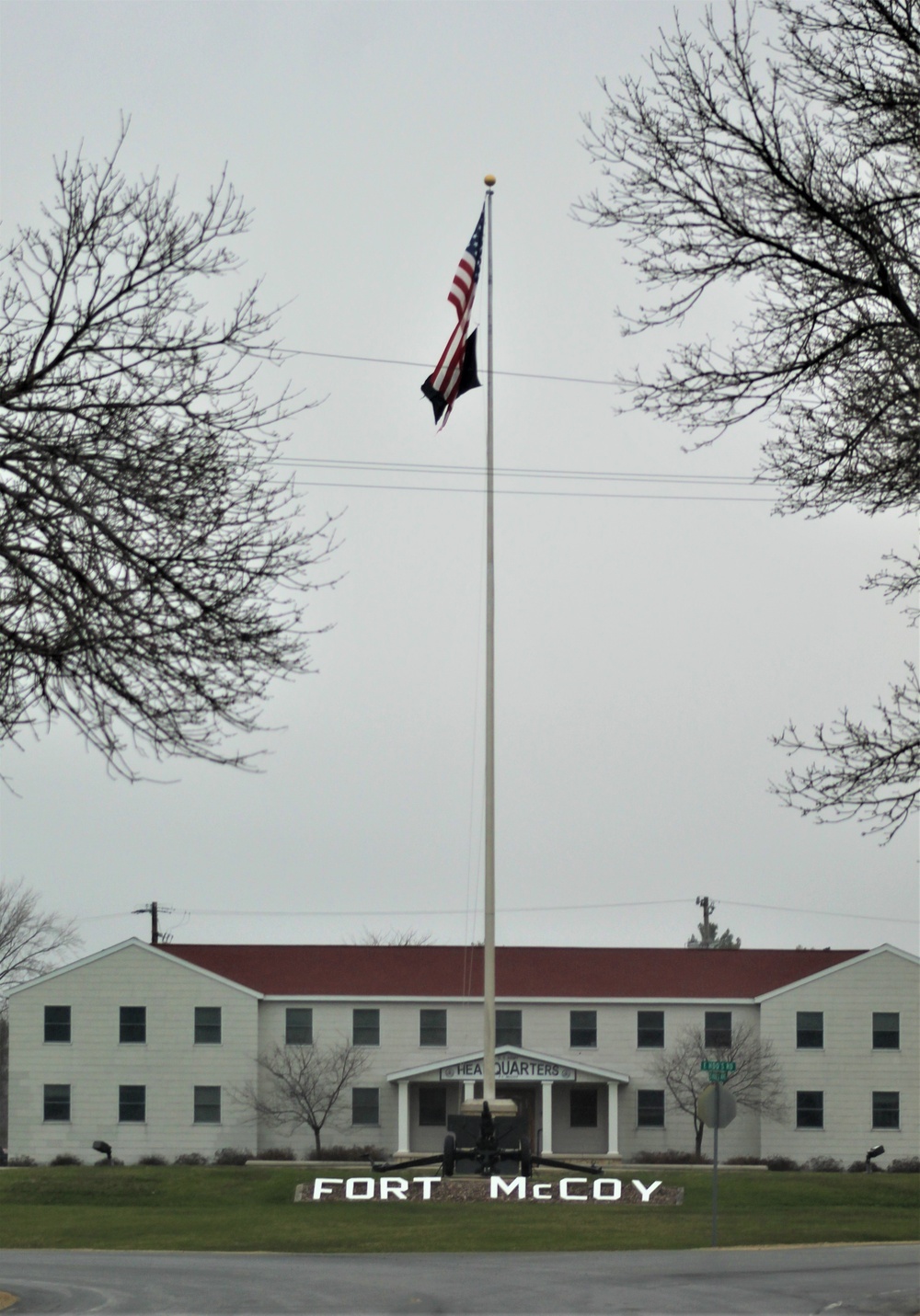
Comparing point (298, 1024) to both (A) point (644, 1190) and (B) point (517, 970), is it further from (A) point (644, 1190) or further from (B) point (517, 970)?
(A) point (644, 1190)

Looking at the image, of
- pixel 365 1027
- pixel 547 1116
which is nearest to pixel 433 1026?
pixel 365 1027

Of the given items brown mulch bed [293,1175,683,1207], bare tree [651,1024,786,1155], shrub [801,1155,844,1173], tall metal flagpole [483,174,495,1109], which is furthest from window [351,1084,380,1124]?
tall metal flagpole [483,174,495,1109]

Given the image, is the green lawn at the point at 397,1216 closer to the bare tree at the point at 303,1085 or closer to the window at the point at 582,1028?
the bare tree at the point at 303,1085

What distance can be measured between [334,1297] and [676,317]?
35.3ft

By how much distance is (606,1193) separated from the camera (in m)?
38.9

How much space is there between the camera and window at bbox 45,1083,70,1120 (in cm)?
5456

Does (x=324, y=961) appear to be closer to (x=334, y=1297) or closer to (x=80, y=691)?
(x=334, y=1297)

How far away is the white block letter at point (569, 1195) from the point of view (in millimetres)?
36906

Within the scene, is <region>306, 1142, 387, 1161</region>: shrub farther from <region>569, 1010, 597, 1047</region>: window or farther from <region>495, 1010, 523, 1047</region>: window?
<region>569, 1010, 597, 1047</region>: window

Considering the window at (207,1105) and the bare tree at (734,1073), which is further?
the window at (207,1105)

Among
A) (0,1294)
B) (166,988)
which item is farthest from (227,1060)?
(0,1294)

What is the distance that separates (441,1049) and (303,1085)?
512 cm

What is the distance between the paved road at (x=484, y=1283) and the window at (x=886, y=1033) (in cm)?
2884

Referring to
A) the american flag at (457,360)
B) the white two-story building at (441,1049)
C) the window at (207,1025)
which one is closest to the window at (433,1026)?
the white two-story building at (441,1049)
